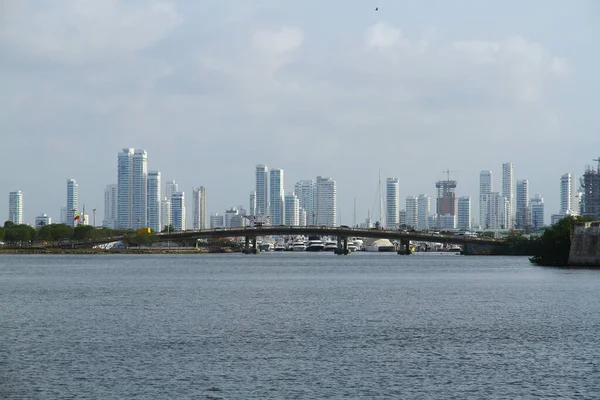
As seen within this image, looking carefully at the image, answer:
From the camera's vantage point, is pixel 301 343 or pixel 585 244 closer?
pixel 301 343

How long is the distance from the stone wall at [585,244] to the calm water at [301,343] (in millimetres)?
26696

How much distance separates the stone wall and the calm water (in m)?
26.7

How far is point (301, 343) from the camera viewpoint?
46469mm

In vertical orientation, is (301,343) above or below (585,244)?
below

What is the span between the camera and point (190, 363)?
40.6m

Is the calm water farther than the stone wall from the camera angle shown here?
No

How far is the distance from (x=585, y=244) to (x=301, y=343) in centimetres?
7192

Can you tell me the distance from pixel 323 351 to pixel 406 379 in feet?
23.2

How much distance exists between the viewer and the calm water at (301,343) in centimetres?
3588

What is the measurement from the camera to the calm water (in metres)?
35.9

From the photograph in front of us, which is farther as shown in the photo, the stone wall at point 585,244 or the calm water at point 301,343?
the stone wall at point 585,244

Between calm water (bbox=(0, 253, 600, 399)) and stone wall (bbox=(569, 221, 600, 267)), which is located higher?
stone wall (bbox=(569, 221, 600, 267))

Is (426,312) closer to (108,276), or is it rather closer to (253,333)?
(253,333)

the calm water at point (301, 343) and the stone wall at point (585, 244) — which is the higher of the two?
the stone wall at point (585, 244)
